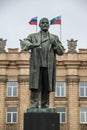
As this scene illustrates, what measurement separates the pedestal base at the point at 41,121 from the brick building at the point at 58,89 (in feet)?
132

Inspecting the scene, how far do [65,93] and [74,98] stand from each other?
1293 millimetres

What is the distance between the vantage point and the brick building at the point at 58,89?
5294 centimetres

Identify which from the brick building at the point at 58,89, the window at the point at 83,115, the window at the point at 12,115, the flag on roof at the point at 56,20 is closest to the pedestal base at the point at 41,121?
the flag on roof at the point at 56,20

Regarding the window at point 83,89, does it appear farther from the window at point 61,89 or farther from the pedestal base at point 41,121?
the pedestal base at point 41,121

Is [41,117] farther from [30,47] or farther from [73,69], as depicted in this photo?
[73,69]

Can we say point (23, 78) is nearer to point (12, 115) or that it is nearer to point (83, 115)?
point (12, 115)

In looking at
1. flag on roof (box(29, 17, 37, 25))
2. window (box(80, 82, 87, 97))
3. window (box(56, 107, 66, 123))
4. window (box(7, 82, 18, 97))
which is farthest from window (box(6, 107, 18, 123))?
flag on roof (box(29, 17, 37, 25))

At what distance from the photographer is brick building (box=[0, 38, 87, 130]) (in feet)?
174

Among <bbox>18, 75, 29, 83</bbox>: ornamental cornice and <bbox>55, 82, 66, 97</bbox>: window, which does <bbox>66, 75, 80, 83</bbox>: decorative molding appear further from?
<bbox>18, 75, 29, 83</bbox>: ornamental cornice

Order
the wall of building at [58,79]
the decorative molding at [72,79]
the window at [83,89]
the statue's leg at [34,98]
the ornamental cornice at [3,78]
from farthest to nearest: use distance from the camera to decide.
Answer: the window at [83,89]
the ornamental cornice at [3,78]
the decorative molding at [72,79]
the wall of building at [58,79]
the statue's leg at [34,98]

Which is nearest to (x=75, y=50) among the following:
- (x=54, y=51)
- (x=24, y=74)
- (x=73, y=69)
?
(x=73, y=69)

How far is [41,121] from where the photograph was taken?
12.6 meters

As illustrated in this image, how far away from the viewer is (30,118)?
41.5 feet

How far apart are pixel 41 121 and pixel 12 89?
41581mm
